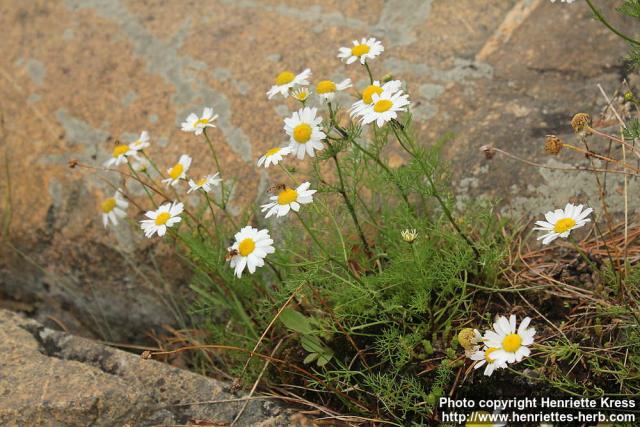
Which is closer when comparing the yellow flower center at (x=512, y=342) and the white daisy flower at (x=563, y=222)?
the yellow flower center at (x=512, y=342)

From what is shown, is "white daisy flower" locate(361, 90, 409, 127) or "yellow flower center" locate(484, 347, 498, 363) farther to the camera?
"white daisy flower" locate(361, 90, 409, 127)

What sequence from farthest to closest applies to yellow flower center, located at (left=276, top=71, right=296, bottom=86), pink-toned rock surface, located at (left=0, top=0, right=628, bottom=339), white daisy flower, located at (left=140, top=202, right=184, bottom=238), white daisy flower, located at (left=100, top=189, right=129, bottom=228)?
pink-toned rock surface, located at (left=0, top=0, right=628, bottom=339) < white daisy flower, located at (left=100, top=189, right=129, bottom=228) < yellow flower center, located at (left=276, top=71, right=296, bottom=86) < white daisy flower, located at (left=140, top=202, right=184, bottom=238)

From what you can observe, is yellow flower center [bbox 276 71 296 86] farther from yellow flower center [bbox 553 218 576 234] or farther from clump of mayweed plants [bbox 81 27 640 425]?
yellow flower center [bbox 553 218 576 234]

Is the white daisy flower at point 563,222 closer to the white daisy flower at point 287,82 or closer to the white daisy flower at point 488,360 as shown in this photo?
the white daisy flower at point 488,360

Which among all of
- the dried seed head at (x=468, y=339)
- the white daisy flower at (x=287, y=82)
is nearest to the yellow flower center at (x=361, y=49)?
the white daisy flower at (x=287, y=82)

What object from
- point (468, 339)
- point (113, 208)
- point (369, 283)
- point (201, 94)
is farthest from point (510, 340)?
point (201, 94)

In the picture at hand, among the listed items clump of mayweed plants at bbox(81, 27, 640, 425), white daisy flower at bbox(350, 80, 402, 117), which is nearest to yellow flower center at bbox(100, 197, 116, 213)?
clump of mayweed plants at bbox(81, 27, 640, 425)

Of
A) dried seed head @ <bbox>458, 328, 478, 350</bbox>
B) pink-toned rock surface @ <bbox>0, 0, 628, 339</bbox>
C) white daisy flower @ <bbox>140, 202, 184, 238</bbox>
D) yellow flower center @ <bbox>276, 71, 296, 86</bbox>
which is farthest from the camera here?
pink-toned rock surface @ <bbox>0, 0, 628, 339</bbox>

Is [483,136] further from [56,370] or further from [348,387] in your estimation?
[56,370]
